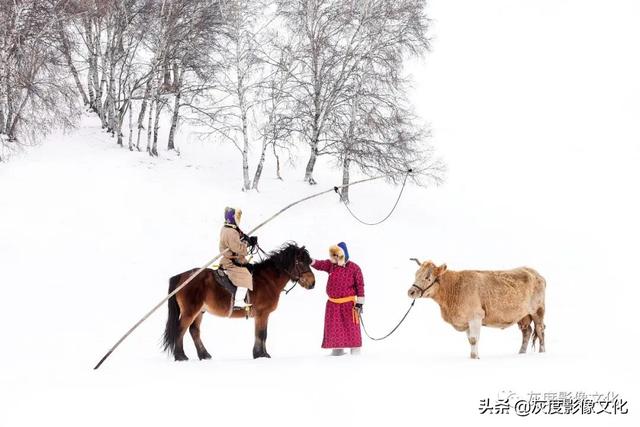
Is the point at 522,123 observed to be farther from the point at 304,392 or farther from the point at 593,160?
the point at 304,392

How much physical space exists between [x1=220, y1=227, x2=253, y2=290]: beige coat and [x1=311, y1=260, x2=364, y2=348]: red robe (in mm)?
1087

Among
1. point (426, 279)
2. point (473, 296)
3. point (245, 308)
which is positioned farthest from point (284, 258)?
point (473, 296)

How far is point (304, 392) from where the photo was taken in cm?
676

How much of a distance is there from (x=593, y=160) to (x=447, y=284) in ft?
89.7

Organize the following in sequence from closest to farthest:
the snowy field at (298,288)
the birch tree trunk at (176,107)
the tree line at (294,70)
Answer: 1. the snowy field at (298,288)
2. the tree line at (294,70)
3. the birch tree trunk at (176,107)

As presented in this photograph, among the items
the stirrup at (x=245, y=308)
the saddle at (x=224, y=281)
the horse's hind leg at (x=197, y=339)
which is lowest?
the horse's hind leg at (x=197, y=339)

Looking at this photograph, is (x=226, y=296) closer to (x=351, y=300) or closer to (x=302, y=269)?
(x=302, y=269)

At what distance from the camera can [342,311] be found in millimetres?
9555

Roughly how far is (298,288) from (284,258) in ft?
21.3

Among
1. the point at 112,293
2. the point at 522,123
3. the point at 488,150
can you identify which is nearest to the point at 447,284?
the point at 112,293

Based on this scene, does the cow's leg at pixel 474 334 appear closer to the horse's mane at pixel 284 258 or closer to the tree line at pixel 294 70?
the horse's mane at pixel 284 258

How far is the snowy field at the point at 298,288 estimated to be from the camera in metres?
6.54

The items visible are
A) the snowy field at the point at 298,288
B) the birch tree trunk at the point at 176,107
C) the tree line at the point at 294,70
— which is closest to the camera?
the snowy field at the point at 298,288

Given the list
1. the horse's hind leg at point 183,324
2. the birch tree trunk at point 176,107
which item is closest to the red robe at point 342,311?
the horse's hind leg at point 183,324
